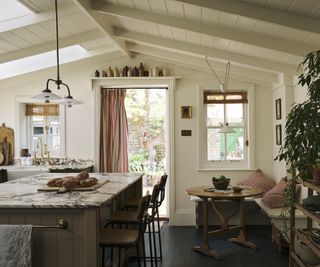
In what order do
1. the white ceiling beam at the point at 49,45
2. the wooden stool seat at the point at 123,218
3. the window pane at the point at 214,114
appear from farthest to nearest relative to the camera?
the window pane at the point at 214,114 → the white ceiling beam at the point at 49,45 → the wooden stool seat at the point at 123,218

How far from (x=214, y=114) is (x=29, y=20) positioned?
312 cm

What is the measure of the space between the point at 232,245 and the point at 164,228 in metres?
1.24

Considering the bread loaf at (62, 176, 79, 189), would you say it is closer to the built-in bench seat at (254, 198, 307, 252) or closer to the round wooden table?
the round wooden table

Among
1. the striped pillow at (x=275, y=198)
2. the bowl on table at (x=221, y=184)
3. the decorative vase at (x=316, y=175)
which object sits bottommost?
the striped pillow at (x=275, y=198)

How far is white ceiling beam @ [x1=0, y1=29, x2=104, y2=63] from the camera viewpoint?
4.45 meters

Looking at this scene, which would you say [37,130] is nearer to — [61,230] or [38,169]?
[38,169]

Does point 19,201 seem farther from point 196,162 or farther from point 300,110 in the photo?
point 196,162

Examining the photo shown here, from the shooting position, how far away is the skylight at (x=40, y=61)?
17.9 ft

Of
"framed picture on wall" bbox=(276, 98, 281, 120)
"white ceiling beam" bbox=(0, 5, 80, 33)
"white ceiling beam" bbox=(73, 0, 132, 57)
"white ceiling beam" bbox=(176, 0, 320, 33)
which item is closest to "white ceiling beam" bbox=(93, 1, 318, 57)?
"white ceiling beam" bbox=(73, 0, 132, 57)

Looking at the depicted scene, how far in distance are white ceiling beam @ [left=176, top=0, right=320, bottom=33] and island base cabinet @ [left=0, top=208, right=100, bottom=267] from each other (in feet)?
6.23

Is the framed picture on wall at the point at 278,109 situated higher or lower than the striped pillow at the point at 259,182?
higher

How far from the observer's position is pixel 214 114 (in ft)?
18.6

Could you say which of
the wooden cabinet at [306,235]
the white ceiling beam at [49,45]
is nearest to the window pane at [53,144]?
the white ceiling beam at [49,45]

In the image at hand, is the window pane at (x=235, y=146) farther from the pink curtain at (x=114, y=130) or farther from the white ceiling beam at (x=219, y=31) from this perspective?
the white ceiling beam at (x=219, y=31)
